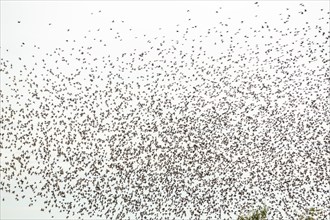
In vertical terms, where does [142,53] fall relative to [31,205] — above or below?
above

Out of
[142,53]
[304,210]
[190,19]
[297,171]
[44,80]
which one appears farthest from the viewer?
[304,210]

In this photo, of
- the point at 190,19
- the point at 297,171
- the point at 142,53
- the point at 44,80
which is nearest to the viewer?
the point at 190,19

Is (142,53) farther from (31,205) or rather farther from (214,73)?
(31,205)

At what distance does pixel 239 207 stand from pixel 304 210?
4.13 meters

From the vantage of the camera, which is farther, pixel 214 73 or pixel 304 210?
pixel 304 210

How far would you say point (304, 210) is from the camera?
100 ft

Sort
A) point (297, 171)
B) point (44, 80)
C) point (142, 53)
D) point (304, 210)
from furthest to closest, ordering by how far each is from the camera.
A: point (304, 210), point (297, 171), point (44, 80), point (142, 53)

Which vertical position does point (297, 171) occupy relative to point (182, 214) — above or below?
above

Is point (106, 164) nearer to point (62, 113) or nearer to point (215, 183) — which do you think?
point (62, 113)

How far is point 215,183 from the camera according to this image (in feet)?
98.7

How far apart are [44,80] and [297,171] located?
51.0 ft

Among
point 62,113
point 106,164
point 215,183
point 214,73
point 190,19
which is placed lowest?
point 215,183

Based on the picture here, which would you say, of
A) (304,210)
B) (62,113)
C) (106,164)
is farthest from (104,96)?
(304,210)

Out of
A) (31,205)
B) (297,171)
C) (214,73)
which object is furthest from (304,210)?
(31,205)
